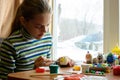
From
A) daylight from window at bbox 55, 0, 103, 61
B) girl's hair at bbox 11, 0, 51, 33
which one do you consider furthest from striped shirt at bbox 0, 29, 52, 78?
daylight from window at bbox 55, 0, 103, 61

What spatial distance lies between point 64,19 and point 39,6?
0.66 meters

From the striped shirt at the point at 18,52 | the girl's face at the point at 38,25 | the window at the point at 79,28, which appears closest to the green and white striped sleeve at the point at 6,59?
the striped shirt at the point at 18,52

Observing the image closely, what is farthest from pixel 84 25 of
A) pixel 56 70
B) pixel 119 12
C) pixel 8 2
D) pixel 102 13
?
pixel 56 70

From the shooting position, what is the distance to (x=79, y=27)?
6.45ft

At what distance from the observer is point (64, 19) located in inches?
80.7

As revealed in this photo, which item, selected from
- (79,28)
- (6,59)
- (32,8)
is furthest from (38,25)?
(79,28)

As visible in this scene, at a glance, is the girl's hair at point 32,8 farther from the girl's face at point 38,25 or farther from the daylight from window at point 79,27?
the daylight from window at point 79,27

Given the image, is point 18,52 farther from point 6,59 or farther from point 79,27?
point 79,27

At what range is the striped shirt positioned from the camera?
1.42 metres

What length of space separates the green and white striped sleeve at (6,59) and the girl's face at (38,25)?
145 millimetres

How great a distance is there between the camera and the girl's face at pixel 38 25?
137 cm

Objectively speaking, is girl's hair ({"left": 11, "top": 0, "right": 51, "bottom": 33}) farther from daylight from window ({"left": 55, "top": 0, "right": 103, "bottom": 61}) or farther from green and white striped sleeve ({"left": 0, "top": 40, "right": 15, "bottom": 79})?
daylight from window ({"left": 55, "top": 0, "right": 103, "bottom": 61})

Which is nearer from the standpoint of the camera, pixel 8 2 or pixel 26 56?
pixel 26 56

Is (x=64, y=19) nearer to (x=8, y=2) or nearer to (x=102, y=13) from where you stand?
(x=102, y=13)
